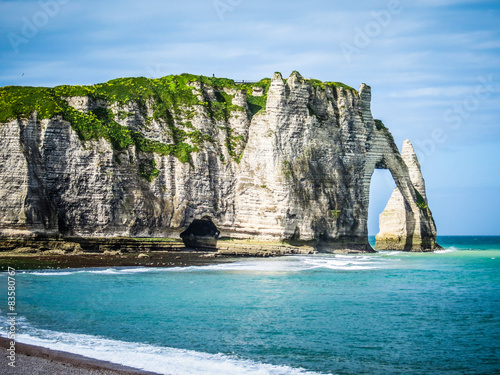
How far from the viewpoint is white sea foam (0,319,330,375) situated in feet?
41.2

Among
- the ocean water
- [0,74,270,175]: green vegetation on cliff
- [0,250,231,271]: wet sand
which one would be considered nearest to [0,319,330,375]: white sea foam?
the ocean water

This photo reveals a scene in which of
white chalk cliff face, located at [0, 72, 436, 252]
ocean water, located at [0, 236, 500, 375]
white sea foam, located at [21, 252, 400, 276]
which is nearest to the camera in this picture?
ocean water, located at [0, 236, 500, 375]

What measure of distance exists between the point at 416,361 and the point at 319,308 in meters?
7.35

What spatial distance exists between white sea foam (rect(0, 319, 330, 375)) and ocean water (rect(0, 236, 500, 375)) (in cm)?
3

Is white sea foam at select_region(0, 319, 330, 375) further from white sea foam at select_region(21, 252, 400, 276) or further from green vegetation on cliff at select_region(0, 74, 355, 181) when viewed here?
green vegetation on cliff at select_region(0, 74, 355, 181)

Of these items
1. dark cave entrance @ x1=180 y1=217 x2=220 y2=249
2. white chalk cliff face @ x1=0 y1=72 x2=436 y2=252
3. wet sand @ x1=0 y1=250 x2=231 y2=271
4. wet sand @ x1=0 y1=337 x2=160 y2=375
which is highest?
white chalk cliff face @ x1=0 y1=72 x2=436 y2=252

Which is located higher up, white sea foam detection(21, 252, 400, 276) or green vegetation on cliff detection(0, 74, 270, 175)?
green vegetation on cliff detection(0, 74, 270, 175)

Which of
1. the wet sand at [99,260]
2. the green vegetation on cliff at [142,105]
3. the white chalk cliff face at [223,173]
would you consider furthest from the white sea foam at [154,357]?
the green vegetation on cliff at [142,105]

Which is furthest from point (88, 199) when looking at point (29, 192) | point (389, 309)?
point (389, 309)

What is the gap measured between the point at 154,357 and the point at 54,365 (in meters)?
2.31

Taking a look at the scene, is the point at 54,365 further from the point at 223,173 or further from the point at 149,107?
the point at 149,107

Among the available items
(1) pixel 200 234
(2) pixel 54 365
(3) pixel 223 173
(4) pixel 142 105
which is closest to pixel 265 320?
(2) pixel 54 365

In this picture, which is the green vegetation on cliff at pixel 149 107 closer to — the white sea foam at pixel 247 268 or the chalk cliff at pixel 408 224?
the chalk cliff at pixel 408 224

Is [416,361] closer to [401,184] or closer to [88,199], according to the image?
[88,199]
